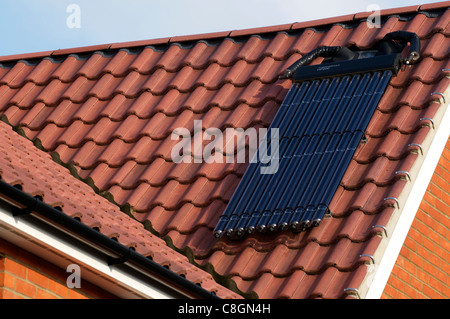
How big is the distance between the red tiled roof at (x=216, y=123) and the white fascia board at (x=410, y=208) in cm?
12

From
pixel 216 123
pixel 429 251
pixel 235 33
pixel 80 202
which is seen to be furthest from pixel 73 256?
pixel 235 33

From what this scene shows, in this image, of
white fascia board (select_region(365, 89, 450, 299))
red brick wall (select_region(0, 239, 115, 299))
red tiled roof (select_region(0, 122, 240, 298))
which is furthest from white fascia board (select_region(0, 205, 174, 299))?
white fascia board (select_region(365, 89, 450, 299))

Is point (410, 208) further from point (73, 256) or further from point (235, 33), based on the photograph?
point (235, 33)

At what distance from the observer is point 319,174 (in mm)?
8578

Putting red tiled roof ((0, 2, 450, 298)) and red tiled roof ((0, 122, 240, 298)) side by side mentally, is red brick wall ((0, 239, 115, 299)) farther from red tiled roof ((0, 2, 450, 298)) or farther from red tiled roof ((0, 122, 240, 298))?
red tiled roof ((0, 2, 450, 298))

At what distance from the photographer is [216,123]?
9.89 metres

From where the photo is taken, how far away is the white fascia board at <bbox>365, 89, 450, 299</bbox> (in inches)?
301

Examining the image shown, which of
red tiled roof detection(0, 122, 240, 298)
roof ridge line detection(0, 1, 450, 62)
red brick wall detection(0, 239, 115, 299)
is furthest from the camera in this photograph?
roof ridge line detection(0, 1, 450, 62)

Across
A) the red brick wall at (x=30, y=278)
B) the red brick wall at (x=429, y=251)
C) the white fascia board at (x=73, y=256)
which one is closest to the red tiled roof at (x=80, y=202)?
the white fascia board at (x=73, y=256)

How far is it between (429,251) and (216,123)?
2584mm

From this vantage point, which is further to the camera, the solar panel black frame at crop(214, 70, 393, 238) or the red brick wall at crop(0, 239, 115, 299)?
the solar panel black frame at crop(214, 70, 393, 238)

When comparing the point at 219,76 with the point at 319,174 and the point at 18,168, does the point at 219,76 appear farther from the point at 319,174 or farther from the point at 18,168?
the point at 18,168

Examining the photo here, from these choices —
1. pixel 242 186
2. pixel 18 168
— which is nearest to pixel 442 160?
pixel 242 186

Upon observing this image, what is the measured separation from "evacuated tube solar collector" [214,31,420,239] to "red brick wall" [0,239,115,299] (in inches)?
94.1
